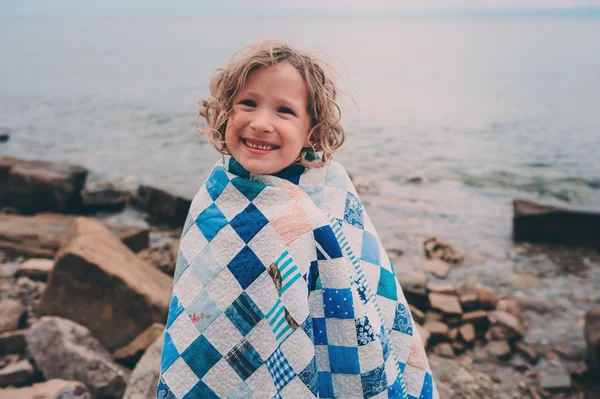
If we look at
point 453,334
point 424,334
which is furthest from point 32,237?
point 453,334

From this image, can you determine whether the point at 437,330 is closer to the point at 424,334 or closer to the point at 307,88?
the point at 424,334

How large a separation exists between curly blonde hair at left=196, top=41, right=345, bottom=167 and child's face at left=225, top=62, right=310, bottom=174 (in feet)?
0.13

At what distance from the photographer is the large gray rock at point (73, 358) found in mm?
3633

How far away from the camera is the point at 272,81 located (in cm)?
205

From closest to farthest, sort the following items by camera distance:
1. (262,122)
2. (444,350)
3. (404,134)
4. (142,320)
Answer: (262,122) < (142,320) < (444,350) < (404,134)

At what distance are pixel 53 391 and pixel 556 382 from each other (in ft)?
13.5

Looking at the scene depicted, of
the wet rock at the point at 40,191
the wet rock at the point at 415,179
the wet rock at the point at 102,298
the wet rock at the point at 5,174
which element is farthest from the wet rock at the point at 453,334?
the wet rock at the point at 5,174

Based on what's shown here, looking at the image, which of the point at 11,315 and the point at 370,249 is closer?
the point at 370,249

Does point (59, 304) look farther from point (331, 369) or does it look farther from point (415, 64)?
point (415, 64)

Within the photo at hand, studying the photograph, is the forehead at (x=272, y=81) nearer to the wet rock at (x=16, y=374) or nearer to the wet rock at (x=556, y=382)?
the wet rock at (x=16, y=374)

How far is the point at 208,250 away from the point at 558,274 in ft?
21.1

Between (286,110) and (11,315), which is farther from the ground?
(286,110)

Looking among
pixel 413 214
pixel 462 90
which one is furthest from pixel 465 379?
pixel 462 90

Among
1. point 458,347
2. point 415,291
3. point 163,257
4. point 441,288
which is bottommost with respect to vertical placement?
point 458,347
